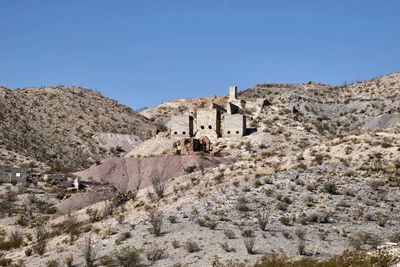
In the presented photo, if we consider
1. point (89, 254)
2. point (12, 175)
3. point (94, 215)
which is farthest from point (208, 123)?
point (89, 254)

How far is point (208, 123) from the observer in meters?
54.9

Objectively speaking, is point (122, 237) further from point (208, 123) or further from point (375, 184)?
point (208, 123)

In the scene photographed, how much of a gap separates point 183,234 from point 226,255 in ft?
11.0

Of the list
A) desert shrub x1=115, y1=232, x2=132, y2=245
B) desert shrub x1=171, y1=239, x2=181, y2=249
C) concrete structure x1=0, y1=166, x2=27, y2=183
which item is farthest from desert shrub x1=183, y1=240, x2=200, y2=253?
concrete structure x1=0, y1=166, x2=27, y2=183

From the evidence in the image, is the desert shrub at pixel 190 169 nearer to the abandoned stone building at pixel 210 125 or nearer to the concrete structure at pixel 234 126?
the abandoned stone building at pixel 210 125

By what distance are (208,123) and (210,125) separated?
0.99 feet

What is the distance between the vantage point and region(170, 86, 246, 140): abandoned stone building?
2120 inches

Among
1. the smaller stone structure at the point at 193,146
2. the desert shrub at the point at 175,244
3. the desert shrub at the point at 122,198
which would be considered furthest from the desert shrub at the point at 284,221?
the smaller stone structure at the point at 193,146

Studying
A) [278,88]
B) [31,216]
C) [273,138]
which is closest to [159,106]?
[278,88]

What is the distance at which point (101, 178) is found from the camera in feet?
165

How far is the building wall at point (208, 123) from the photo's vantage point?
54.5 meters

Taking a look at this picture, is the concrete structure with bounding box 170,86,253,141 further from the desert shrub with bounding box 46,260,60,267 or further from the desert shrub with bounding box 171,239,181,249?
the desert shrub with bounding box 46,260,60,267

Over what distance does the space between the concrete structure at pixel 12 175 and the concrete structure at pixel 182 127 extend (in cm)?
1399

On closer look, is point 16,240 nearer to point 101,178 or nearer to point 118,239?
point 118,239
